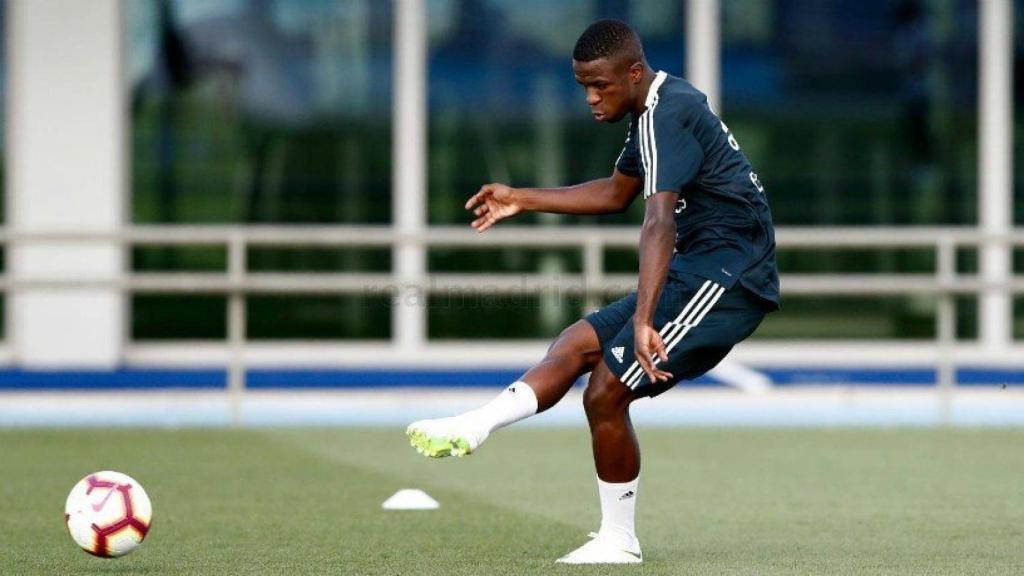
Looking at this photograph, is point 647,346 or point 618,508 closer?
point 647,346

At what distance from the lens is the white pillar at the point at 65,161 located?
575 inches

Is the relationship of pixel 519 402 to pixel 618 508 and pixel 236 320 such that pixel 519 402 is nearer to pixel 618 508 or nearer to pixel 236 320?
pixel 618 508

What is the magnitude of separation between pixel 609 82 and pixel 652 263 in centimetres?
56

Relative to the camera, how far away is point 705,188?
5602 millimetres

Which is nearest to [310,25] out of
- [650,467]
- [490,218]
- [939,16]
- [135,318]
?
[135,318]

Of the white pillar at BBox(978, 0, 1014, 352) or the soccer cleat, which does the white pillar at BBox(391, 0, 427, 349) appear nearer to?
the white pillar at BBox(978, 0, 1014, 352)

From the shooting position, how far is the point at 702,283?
5578 mm

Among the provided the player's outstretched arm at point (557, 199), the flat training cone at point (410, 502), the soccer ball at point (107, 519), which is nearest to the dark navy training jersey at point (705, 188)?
the player's outstretched arm at point (557, 199)

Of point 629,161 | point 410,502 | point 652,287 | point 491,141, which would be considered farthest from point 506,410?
point 491,141

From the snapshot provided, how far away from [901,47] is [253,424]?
6848 millimetres

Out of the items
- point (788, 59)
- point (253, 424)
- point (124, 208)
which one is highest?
point (788, 59)

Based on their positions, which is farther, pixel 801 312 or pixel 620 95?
A: pixel 801 312

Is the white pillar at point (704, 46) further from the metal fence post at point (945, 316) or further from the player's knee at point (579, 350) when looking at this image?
the player's knee at point (579, 350)

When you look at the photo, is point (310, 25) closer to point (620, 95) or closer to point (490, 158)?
point (490, 158)
